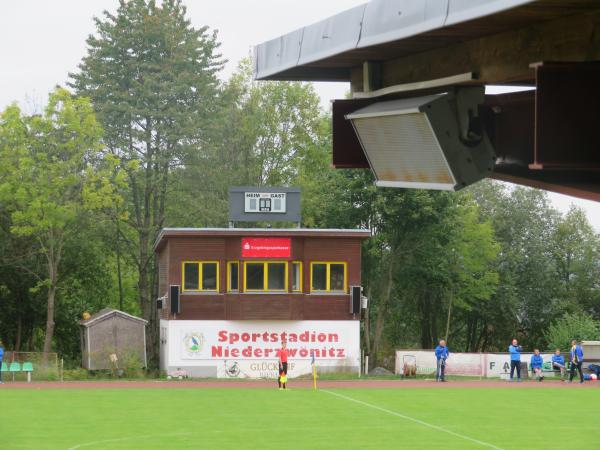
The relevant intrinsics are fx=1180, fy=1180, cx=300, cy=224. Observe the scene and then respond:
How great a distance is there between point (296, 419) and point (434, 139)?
19.7 metres

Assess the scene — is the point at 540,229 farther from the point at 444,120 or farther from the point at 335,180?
the point at 444,120

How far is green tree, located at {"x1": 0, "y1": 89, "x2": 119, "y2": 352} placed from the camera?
54219mm

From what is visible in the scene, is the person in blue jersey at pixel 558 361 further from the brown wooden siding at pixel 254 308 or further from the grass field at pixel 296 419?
the grass field at pixel 296 419

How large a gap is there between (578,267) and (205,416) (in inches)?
2250

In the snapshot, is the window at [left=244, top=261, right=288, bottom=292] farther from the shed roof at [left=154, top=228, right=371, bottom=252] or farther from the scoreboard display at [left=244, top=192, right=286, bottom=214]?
the scoreboard display at [left=244, top=192, right=286, bottom=214]

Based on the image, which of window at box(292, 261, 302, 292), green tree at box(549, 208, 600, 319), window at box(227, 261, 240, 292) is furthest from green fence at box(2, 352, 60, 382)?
green tree at box(549, 208, 600, 319)

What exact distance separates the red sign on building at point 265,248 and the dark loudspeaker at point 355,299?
3.12 metres

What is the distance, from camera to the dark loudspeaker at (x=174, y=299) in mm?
49125

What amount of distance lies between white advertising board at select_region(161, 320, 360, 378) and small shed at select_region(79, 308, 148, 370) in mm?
1554

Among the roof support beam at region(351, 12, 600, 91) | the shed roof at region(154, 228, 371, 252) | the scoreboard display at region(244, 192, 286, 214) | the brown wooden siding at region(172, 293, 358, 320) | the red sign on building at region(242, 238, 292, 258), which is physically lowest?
the brown wooden siding at region(172, 293, 358, 320)

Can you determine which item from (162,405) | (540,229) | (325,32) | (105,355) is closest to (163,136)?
(105,355)

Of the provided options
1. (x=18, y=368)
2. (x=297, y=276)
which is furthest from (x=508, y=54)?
(x=297, y=276)

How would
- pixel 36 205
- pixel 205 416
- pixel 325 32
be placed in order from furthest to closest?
1. pixel 36 205
2. pixel 205 416
3. pixel 325 32

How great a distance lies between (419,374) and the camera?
50.8 metres
